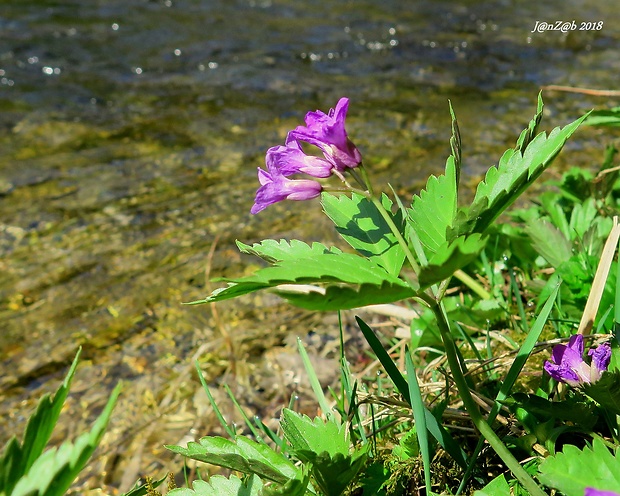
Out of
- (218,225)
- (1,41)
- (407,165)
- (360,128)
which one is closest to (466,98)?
(360,128)

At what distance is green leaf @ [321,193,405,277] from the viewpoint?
1.24 m

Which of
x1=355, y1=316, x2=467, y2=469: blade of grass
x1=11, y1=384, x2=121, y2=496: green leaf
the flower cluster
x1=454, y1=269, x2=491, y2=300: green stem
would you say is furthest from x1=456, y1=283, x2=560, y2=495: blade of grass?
x1=454, y1=269, x2=491, y2=300: green stem

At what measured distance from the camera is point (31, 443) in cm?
95

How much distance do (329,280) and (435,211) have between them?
0.35 metres

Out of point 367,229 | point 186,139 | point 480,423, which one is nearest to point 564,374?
point 480,423

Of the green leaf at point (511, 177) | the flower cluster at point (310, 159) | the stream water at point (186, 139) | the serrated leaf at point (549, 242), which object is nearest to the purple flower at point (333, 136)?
the flower cluster at point (310, 159)

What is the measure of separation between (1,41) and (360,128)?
4890 mm

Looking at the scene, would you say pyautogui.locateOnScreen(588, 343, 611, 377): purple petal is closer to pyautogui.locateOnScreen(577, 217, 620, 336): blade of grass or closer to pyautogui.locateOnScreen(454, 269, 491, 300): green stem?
pyautogui.locateOnScreen(577, 217, 620, 336): blade of grass

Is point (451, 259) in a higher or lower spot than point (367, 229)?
higher

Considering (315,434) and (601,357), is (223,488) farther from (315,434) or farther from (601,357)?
(601,357)

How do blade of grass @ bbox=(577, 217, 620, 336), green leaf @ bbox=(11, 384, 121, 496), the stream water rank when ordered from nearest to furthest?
green leaf @ bbox=(11, 384, 121, 496), blade of grass @ bbox=(577, 217, 620, 336), the stream water

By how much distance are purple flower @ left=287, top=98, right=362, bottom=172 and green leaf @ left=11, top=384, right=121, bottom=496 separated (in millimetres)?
597

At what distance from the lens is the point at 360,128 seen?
16.0ft

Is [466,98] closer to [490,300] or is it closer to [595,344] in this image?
[490,300]
